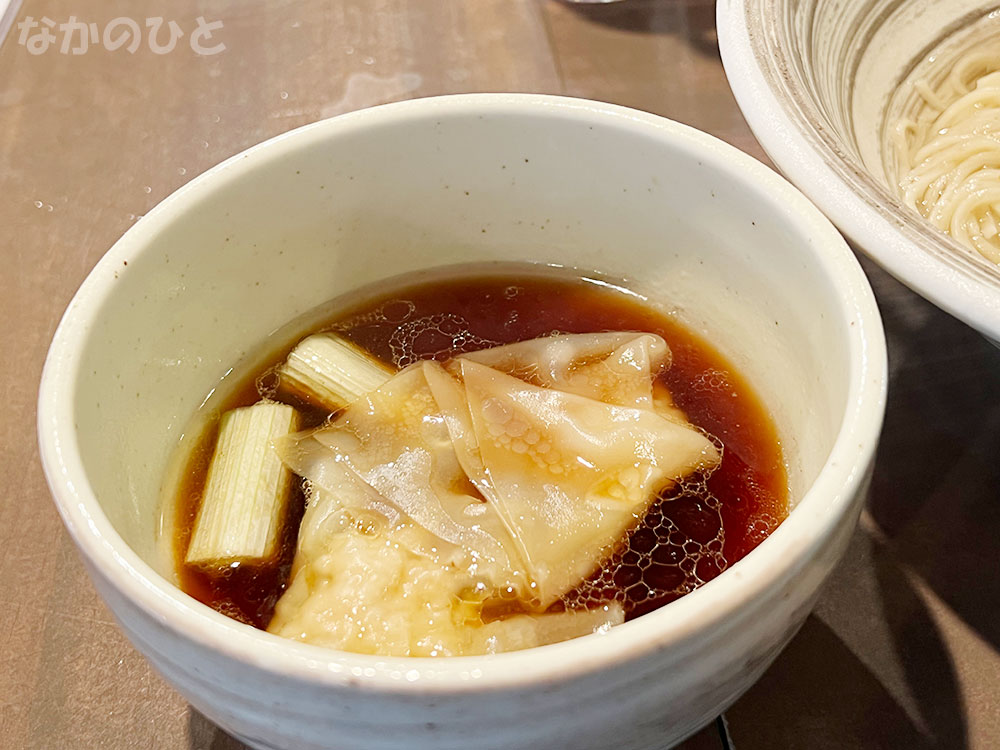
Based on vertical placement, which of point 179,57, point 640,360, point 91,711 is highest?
point 640,360

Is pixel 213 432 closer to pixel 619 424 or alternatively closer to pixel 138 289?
pixel 138 289

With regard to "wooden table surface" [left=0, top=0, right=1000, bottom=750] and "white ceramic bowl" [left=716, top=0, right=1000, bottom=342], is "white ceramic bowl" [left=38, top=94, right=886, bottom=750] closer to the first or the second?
"white ceramic bowl" [left=716, top=0, right=1000, bottom=342]

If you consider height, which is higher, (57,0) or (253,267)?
(253,267)

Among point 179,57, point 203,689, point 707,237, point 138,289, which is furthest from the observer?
point 179,57

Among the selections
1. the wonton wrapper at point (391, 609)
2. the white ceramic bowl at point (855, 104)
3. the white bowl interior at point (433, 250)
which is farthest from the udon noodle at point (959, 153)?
the wonton wrapper at point (391, 609)

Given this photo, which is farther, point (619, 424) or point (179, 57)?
point (179, 57)

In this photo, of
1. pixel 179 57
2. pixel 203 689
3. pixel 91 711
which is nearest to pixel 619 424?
pixel 203 689
